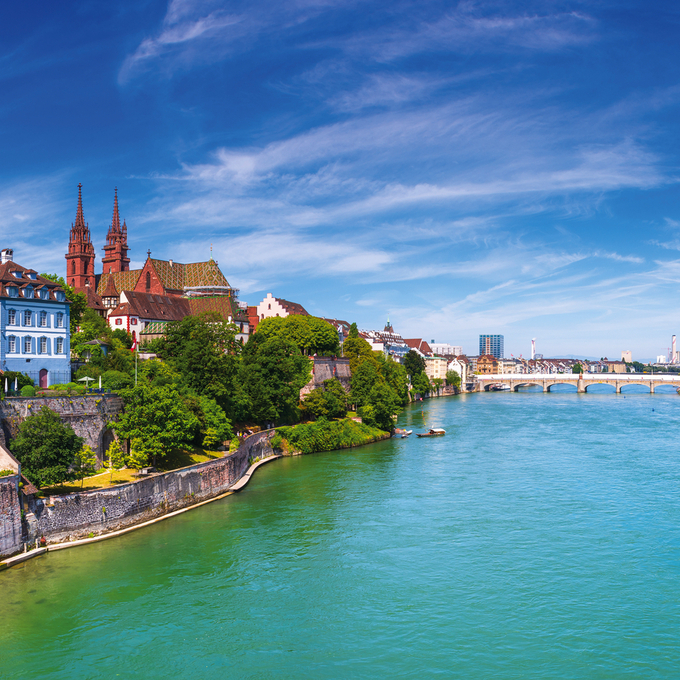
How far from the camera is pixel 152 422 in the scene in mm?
33438

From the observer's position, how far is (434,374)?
505ft

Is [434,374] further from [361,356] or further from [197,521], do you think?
[197,521]

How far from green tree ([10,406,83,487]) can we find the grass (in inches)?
36.5

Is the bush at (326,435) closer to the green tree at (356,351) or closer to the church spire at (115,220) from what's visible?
the green tree at (356,351)

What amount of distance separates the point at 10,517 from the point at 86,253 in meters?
96.3

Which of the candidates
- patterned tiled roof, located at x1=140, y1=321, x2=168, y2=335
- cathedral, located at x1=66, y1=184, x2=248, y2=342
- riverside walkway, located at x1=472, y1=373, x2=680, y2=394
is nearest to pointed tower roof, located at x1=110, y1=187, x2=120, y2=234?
cathedral, located at x1=66, y1=184, x2=248, y2=342

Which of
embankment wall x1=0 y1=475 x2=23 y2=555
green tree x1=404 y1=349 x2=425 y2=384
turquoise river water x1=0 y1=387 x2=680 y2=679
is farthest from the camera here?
green tree x1=404 y1=349 x2=425 y2=384

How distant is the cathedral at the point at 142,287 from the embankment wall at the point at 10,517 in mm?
49298

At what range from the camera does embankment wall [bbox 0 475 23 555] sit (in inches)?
958

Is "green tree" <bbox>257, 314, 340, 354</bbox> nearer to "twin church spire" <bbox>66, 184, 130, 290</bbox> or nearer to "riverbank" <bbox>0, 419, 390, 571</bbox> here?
"riverbank" <bbox>0, 419, 390, 571</bbox>

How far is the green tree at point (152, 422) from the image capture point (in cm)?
3275

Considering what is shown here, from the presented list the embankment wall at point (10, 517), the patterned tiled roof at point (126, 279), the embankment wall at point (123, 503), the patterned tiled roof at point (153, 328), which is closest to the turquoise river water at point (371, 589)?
the embankment wall at point (123, 503)

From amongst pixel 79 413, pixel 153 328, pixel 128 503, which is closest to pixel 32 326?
pixel 79 413

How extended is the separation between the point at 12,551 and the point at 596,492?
32253mm
